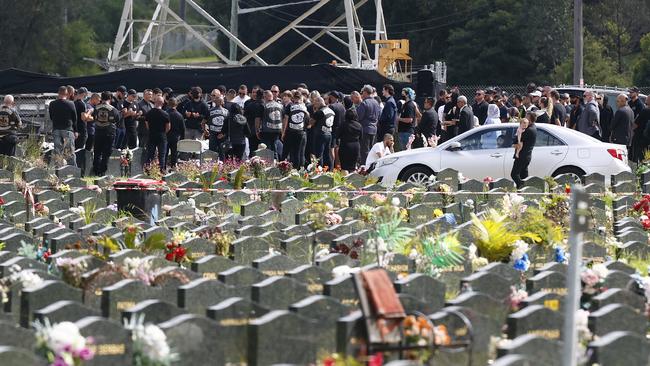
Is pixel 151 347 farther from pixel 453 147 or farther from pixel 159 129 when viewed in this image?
pixel 159 129

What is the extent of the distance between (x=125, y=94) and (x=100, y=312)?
18.6 meters

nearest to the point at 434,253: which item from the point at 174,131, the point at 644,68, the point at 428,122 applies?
the point at 174,131

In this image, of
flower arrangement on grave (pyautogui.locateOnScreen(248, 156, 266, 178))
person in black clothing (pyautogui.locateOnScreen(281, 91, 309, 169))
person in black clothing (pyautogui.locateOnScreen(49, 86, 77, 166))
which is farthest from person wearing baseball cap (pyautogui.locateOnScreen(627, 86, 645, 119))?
person in black clothing (pyautogui.locateOnScreen(49, 86, 77, 166))

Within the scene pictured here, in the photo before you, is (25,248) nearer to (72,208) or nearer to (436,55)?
(72,208)

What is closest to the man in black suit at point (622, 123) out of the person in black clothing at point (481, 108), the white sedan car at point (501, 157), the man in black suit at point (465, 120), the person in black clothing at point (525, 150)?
the man in black suit at point (465, 120)

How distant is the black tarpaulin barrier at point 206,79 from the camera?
32625mm

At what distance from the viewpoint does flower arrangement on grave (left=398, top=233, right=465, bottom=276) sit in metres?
13.9

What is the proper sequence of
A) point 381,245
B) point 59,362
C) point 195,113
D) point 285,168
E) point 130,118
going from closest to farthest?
1. point 59,362
2. point 381,245
3. point 285,168
4. point 130,118
5. point 195,113

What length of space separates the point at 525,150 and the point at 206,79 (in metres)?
11.2

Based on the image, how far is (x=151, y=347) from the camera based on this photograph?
9.66m

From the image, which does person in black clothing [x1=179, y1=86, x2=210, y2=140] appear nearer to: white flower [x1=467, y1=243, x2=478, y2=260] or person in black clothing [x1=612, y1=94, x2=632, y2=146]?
person in black clothing [x1=612, y1=94, x2=632, y2=146]

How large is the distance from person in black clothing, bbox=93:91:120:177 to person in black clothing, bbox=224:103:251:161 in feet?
6.71

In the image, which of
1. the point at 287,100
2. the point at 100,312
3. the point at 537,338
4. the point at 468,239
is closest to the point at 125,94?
the point at 287,100

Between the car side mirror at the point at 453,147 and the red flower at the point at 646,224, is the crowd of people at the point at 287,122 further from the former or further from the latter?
the red flower at the point at 646,224
